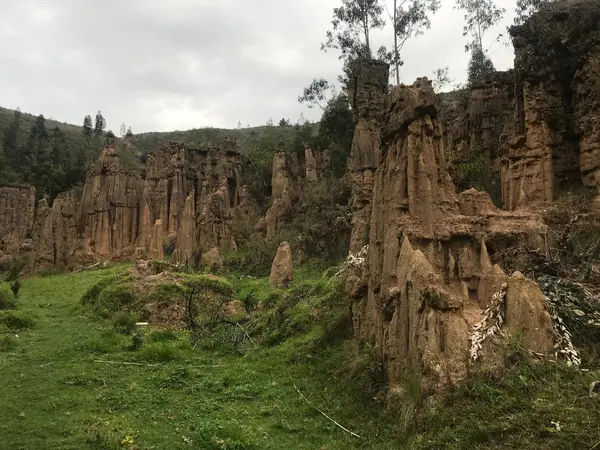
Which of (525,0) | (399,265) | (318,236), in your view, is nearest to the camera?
(399,265)

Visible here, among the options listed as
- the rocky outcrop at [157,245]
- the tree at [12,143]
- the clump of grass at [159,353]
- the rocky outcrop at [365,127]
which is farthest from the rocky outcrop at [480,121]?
the tree at [12,143]

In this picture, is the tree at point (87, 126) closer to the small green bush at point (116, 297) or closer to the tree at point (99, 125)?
the tree at point (99, 125)

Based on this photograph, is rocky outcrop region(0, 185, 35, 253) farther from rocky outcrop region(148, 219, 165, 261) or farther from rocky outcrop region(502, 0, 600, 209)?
rocky outcrop region(502, 0, 600, 209)

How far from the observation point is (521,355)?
777 cm

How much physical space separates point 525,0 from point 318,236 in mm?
17584

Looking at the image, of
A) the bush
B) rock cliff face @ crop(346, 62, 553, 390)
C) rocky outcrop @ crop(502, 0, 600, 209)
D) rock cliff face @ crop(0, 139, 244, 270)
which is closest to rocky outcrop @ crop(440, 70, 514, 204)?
rocky outcrop @ crop(502, 0, 600, 209)

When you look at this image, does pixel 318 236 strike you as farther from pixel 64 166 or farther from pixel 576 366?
pixel 64 166

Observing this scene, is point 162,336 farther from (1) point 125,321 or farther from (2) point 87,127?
(2) point 87,127

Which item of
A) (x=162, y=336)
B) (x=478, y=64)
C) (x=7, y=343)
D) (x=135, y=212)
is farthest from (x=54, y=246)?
(x=478, y=64)

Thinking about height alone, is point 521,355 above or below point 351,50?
below

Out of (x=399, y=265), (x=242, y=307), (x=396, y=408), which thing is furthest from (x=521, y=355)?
(x=242, y=307)

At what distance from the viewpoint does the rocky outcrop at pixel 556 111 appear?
1503 centimetres

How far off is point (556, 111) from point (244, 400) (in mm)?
11410

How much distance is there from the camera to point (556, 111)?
15.8 metres
